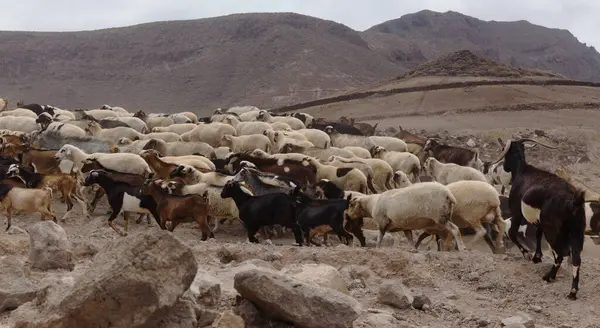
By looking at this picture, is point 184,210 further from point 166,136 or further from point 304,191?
point 166,136

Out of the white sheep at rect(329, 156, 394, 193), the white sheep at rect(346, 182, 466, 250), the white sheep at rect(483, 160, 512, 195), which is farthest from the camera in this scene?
the white sheep at rect(483, 160, 512, 195)

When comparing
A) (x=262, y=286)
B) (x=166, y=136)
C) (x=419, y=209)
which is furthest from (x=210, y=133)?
(x=262, y=286)

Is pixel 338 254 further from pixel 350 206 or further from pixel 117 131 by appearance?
pixel 117 131

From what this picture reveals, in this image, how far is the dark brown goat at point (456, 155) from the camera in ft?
56.6

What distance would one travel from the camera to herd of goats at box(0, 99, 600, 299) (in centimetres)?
880

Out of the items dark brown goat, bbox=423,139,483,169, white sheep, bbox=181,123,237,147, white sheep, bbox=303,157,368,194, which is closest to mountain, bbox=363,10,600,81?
white sheep, bbox=181,123,237,147

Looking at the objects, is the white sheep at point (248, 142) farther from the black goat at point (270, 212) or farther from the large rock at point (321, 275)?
the large rock at point (321, 275)

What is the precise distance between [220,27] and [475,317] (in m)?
76.9

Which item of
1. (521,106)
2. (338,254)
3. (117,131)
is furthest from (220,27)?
(338,254)

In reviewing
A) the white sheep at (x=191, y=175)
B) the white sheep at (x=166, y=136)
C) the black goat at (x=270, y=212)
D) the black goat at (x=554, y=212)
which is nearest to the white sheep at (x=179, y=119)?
the white sheep at (x=166, y=136)

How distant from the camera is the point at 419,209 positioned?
951cm

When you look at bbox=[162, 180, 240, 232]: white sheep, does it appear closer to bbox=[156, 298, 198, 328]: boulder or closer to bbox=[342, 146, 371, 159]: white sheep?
bbox=[342, 146, 371, 159]: white sheep

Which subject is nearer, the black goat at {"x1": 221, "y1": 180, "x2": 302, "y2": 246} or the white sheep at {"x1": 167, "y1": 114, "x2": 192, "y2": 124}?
the black goat at {"x1": 221, "y1": 180, "x2": 302, "y2": 246}

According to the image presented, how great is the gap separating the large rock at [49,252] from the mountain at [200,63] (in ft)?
157
